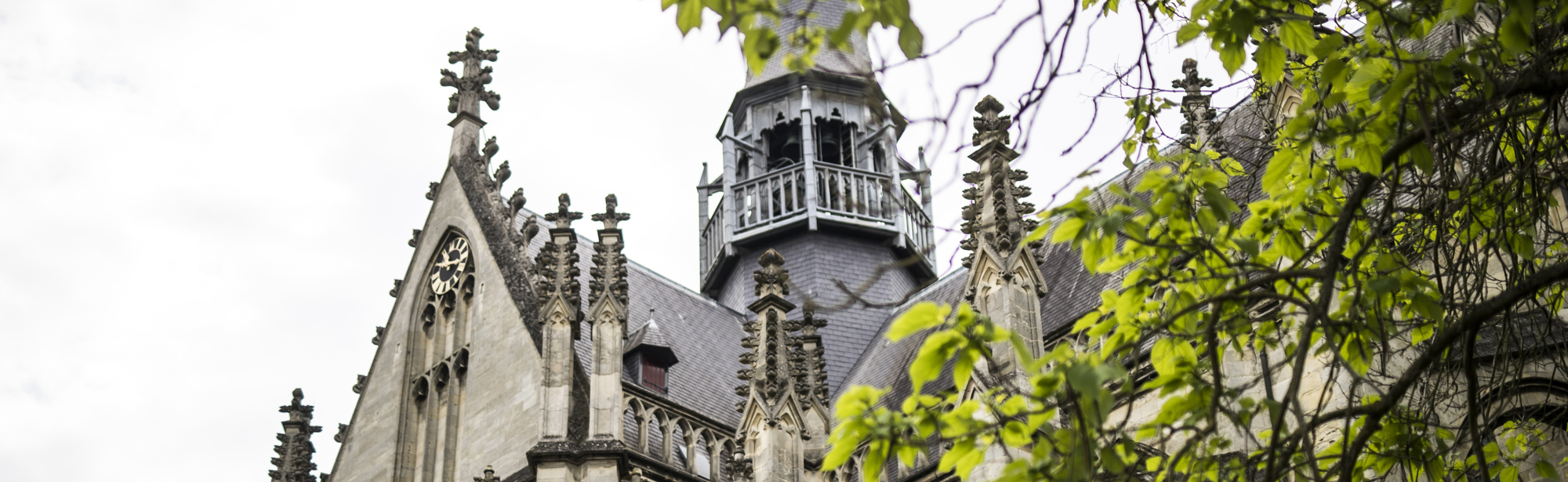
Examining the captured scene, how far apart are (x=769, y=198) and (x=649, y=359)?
23.1ft

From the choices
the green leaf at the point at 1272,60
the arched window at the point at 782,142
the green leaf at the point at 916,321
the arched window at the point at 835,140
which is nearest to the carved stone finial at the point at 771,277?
the green leaf at the point at 1272,60

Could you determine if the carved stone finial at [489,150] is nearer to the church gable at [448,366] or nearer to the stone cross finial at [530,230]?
the church gable at [448,366]

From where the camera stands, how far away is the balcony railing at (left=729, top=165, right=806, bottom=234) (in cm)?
2506

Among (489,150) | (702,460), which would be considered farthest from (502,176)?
(702,460)

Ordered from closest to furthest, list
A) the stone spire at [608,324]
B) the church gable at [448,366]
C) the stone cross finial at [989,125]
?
the stone cross finial at [989,125]
the stone spire at [608,324]
the church gable at [448,366]

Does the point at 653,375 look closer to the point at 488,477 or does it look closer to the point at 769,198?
the point at 488,477

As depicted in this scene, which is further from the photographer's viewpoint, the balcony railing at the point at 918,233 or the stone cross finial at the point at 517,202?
the balcony railing at the point at 918,233

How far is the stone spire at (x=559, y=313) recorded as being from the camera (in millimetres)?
15945

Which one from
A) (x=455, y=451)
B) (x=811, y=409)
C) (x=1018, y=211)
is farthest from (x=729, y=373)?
(x=1018, y=211)

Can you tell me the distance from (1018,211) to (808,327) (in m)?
3.18

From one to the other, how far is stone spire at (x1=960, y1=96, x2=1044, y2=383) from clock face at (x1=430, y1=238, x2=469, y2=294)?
26.6ft

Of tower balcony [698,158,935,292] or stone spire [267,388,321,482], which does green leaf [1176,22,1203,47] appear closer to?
stone spire [267,388,321,482]

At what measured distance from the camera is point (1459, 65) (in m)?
5.50

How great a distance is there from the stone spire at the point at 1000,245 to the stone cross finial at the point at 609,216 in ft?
15.7
